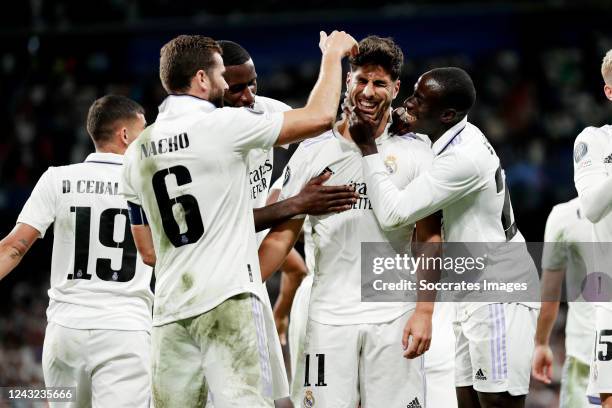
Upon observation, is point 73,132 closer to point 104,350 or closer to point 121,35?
point 121,35

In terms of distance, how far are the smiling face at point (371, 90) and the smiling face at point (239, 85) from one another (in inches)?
37.5

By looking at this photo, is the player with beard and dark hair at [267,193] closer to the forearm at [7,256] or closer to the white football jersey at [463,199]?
the white football jersey at [463,199]

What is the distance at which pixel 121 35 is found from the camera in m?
19.9

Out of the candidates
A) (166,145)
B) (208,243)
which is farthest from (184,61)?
(208,243)

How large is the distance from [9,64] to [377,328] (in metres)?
16.6

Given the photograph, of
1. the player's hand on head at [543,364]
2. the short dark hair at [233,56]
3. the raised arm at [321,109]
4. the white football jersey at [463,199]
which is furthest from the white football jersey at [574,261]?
the raised arm at [321,109]

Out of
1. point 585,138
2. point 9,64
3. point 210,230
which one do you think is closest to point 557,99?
point 9,64

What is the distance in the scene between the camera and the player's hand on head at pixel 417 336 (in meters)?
4.98

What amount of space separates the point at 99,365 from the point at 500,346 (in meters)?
2.58

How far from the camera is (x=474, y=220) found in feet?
17.8

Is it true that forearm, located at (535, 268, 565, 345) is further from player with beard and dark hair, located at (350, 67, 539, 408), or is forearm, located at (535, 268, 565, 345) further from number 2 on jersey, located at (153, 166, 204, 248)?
number 2 on jersey, located at (153, 166, 204, 248)

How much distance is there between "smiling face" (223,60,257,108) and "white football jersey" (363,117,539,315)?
1.22m

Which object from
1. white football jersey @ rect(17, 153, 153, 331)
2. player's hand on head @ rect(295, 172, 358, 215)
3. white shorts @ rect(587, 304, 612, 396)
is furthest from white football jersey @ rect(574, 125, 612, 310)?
white football jersey @ rect(17, 153, 153, 331)

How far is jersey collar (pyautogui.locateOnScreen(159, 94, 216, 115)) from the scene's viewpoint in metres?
4.86
